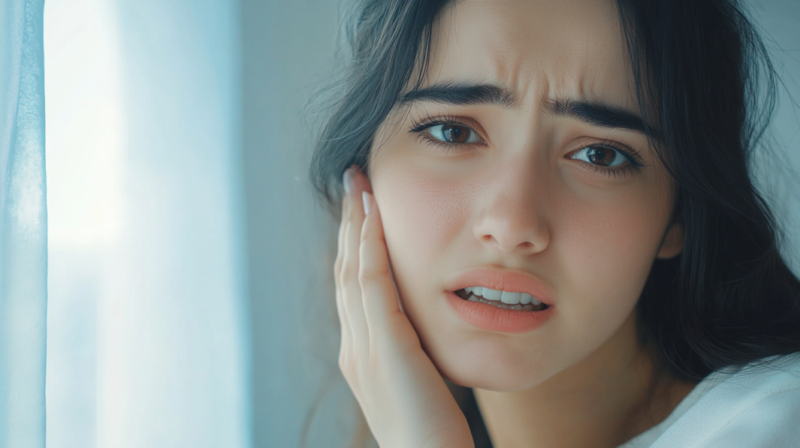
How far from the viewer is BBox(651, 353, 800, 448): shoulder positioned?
2.55 feet

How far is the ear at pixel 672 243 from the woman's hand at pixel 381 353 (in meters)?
0.55

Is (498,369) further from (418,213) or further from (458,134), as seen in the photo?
(458,134)

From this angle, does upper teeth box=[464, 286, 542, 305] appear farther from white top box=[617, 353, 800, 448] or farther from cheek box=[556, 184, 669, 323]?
white top box=[617, 353, 800, 448]

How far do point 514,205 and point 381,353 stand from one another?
18.2 inches

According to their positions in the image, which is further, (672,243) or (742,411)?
(672,243)

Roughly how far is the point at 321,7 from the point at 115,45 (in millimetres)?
612

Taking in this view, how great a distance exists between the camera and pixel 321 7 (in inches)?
52.2

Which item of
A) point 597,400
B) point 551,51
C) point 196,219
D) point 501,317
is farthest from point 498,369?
point 196,219

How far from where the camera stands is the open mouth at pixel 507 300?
0.89 meters

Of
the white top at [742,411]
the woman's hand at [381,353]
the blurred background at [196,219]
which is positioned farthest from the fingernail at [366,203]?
the white top at [742,411]

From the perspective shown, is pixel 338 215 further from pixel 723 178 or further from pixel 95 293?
pixel 723 178

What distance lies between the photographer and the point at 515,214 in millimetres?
804

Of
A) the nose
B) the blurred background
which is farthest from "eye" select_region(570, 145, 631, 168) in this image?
the blurred background

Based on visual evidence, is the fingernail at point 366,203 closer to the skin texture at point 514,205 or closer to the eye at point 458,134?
the skin texture at point 514,205
